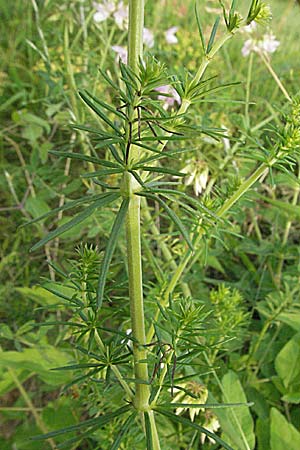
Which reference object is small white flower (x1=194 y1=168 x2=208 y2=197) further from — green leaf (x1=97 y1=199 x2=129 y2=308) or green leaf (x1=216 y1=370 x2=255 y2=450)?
green leaf (x1=97 y1=199 x2=129 y2=308)

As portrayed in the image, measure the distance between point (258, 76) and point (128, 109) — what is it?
1381 millimetres

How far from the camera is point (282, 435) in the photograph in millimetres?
808

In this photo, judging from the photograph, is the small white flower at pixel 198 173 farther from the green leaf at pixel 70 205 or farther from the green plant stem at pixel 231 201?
the green leaf at pixel 70 205

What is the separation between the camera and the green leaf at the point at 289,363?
0.92 m

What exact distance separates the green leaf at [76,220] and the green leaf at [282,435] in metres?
0.47

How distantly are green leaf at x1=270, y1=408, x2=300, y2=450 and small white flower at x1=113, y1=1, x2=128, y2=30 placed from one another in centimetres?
87

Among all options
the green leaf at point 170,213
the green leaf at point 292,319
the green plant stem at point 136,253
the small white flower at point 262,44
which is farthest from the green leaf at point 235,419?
the small white flower at point 262,44

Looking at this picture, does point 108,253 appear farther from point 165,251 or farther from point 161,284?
point 165,251

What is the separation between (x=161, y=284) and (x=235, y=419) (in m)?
0.22

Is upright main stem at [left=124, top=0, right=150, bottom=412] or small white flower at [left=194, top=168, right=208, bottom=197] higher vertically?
small white flower at [left=194, top=168, right=208, bottom=197]

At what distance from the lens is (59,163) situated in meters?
1.39

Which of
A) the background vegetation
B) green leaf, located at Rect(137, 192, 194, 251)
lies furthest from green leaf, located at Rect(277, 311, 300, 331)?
green leaf, located at Rect(137, 192, 194, 251)

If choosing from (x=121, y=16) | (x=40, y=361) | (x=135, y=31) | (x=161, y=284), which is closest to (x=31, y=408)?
(x=40, y=361)

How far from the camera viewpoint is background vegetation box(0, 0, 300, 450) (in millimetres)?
809
